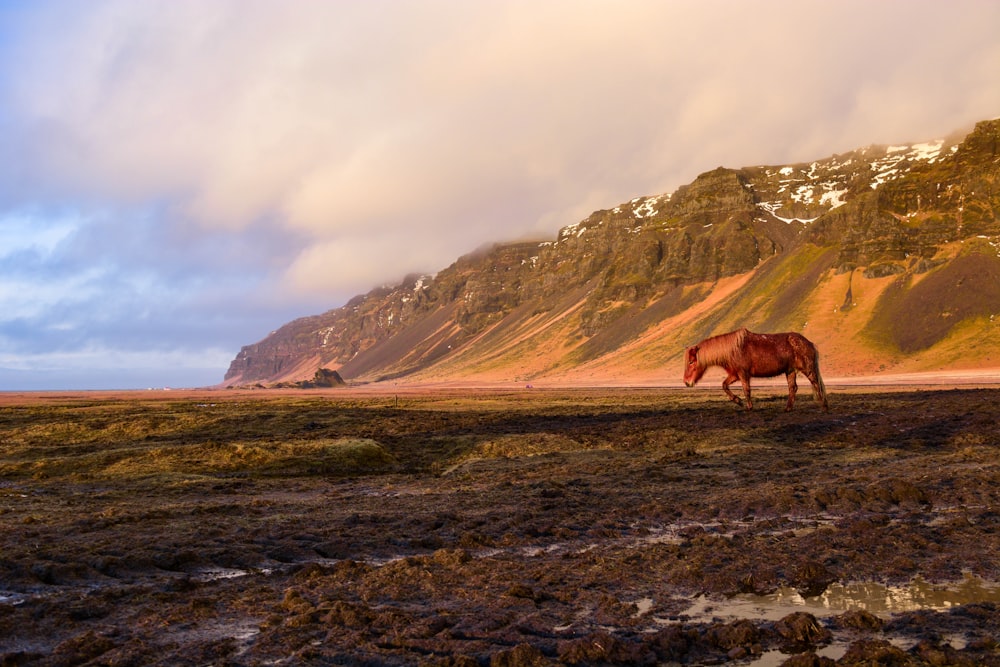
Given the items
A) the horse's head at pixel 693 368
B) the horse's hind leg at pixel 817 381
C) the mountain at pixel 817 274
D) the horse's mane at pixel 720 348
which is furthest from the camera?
the mountain at pixel 817 274

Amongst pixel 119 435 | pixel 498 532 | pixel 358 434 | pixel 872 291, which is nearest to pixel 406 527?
pixel 498 532

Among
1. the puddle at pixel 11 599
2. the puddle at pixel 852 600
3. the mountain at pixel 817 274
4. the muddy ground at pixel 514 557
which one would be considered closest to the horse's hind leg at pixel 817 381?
the muddy ground at pixel 514 557

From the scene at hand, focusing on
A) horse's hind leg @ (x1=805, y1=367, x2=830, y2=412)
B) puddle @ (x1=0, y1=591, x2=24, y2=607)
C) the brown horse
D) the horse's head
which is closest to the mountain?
horse's hind leg @ (x1=805, y1=367, x2=830, y2=412)

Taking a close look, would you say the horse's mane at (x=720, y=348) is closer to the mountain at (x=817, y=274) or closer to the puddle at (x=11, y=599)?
the puddle at (x=11, y=599)

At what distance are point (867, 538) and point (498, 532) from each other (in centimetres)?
552

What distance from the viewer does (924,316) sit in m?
101

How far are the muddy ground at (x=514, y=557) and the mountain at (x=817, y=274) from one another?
86.8m

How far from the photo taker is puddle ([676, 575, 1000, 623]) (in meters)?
7.77

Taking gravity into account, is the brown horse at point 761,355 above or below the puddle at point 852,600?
above

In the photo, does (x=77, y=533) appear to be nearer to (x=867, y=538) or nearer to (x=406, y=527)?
(x=406, y=527)

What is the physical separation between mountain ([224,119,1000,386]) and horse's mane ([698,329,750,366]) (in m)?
71.4

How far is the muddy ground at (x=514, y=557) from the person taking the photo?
6.92m

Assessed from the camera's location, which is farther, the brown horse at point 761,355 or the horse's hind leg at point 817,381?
the horse's hind leg at point 817,381

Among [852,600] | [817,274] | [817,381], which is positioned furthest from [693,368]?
[817,274]
